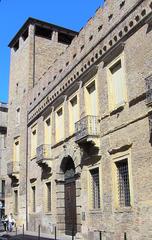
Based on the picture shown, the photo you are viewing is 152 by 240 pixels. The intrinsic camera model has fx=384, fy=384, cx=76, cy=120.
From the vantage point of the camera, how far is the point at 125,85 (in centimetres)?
1588

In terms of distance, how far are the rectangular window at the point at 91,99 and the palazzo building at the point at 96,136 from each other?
0.16 feet

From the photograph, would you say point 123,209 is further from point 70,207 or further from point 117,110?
point 70,207

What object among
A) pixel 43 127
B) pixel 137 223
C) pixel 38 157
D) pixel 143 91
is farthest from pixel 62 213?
pixel 143 91

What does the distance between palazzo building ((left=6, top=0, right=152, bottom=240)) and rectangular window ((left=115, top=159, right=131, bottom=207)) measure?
0.13 ft

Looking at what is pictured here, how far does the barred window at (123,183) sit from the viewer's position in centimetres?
1539

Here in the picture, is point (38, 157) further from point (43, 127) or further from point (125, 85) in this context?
point (125, 85)

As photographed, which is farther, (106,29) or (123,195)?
(106,29)

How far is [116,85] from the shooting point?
17.0 meters

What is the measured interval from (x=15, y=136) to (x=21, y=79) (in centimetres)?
467

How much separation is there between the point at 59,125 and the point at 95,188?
20.3ft

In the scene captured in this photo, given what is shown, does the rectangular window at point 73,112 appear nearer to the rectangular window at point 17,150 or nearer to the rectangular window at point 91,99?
the rectangular window at point 91,99

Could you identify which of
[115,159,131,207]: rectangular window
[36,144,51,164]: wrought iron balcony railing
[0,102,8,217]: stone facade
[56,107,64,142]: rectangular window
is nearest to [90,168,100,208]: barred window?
[115,159,131,207]: rectangular window

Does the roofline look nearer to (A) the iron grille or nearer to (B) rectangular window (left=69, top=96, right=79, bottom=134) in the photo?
(A) the iron grille

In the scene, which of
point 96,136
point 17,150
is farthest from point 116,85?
point 17,150
